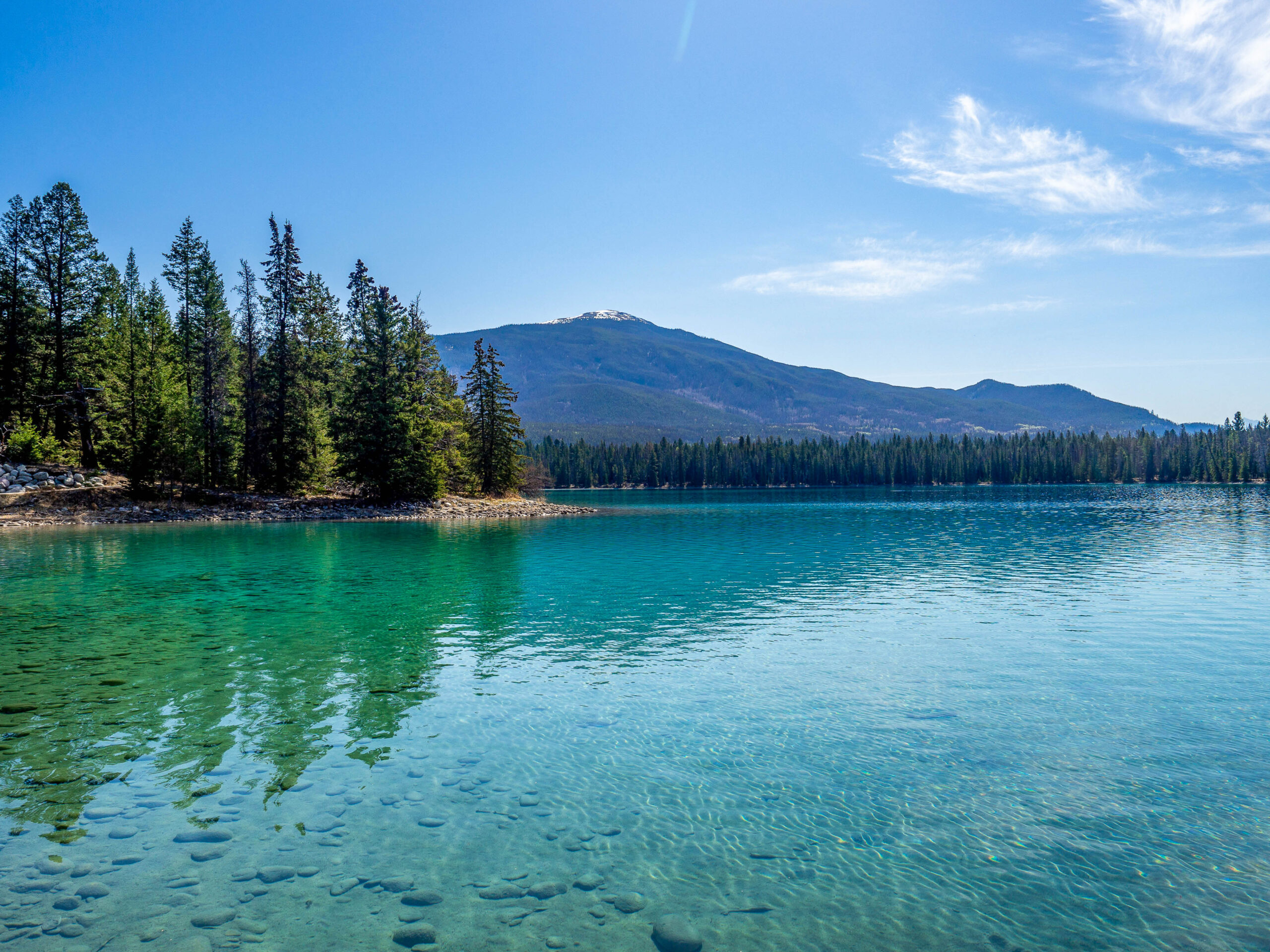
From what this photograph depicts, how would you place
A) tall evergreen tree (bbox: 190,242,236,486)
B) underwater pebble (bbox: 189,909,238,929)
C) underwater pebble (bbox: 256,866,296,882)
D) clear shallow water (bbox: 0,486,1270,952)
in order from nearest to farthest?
underwater pebble (bbox: 189,909,238,929) < clear shallow water (bbox: 0,486,1270,952) < underwater pebble (bbox: 256,866,296,882) < tall evergreen tree (bbox: 190,242,236,486)

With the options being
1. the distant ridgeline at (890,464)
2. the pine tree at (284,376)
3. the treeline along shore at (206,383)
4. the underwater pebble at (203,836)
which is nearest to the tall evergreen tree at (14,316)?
the treeline along shore at (206,383)

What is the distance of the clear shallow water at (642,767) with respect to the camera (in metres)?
6.37

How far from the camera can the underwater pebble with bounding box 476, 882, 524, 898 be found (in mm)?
6594

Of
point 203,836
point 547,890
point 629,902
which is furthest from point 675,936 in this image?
point 203,836

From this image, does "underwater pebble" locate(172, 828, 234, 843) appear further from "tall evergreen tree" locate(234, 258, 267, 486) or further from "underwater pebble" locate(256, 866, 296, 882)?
"tall evergreen tree" locate(234, 258, 267, 486)

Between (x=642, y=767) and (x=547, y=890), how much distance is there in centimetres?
318

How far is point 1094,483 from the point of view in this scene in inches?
7126

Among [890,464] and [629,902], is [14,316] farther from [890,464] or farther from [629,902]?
[890,464]

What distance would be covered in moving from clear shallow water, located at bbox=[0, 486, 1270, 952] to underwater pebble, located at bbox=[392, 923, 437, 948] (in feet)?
0.55

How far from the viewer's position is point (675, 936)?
6.02m

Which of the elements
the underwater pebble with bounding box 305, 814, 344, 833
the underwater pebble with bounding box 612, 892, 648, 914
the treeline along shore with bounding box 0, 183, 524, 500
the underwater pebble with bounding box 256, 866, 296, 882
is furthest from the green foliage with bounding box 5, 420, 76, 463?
the underwater pebble with bounding box 612, 892, 648, 914

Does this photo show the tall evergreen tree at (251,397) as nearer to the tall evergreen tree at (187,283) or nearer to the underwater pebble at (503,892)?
the tall evergreen tree at (187,283)

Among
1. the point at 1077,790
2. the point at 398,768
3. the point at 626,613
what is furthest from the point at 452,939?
the point at 626,613

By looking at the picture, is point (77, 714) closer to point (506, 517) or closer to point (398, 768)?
point (398, 768)
